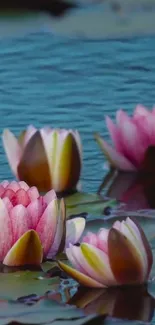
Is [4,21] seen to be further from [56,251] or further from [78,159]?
[56,251]

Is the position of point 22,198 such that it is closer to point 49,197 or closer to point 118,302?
point 49,197

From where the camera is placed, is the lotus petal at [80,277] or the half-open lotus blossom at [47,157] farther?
the half-open lotus blossom at [47,157]

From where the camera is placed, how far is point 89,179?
10.8 ft

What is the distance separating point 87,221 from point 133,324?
21.2 inches

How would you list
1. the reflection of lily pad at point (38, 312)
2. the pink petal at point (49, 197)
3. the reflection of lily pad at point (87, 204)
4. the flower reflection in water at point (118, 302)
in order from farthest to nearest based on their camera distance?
the reflection of lily pad at point (87, 204)
the pink petal at point (49, 197)
the flower reflection in water at point (118, 302)
the reflection of lily pad at point (38, 312)

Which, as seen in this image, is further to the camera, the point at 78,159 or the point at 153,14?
the point at 153,14

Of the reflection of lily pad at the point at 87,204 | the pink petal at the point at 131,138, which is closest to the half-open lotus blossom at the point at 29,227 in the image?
the reflection of lily pad at the point at 87,204

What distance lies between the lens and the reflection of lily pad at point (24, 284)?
237cm

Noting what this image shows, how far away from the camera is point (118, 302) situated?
2410mm

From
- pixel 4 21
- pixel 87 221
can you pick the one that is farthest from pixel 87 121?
pixel 4 21

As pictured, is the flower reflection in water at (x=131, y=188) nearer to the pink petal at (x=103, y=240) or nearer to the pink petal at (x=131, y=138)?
the pink petal at (x=131, y=138)

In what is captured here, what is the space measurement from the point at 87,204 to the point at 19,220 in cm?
44

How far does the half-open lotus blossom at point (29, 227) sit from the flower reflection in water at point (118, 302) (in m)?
0.14

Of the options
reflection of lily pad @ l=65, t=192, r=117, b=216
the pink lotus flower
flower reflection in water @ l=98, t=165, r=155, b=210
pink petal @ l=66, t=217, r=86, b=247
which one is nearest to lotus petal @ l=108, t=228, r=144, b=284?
pink petal @ l=66, t=217, r=86, b=247
